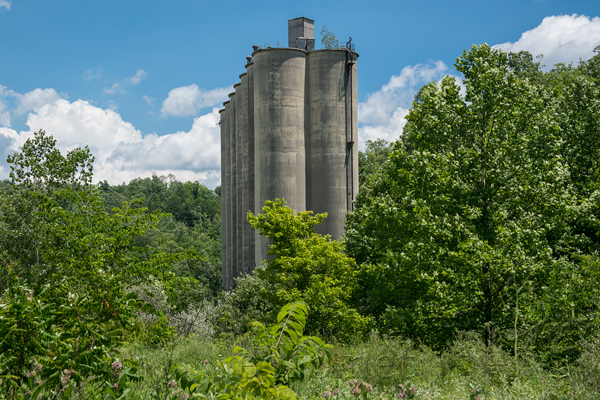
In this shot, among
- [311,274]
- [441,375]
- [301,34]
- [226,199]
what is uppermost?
[301,34]

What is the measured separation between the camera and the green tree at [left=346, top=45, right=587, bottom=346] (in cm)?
1591

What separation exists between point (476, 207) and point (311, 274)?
28.4 ft

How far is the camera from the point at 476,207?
17.2m

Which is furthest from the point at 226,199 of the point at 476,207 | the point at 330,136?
the point at 476,207

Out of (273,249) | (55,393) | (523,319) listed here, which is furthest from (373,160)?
(55,393)

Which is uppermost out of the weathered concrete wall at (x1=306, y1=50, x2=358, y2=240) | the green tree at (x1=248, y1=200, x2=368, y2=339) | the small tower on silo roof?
the small tower on silo roof

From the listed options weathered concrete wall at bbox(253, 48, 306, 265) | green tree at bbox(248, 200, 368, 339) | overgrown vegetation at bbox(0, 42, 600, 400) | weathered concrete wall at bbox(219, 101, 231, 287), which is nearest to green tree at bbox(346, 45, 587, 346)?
overgrown vegetation at bbox(0, 42, 600, 400)

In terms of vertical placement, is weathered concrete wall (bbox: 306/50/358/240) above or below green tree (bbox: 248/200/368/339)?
above

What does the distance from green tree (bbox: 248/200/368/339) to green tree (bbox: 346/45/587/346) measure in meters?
3.59

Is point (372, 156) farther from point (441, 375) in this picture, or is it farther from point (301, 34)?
point (441, 375)

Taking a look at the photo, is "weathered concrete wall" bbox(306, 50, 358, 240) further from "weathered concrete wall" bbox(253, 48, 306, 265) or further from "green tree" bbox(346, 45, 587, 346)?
"green tree" bbox(346, 45, 587, 346)

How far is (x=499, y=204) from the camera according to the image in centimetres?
1725

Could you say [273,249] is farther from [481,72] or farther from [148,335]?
[481,72]

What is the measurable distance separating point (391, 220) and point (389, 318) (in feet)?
12.0
